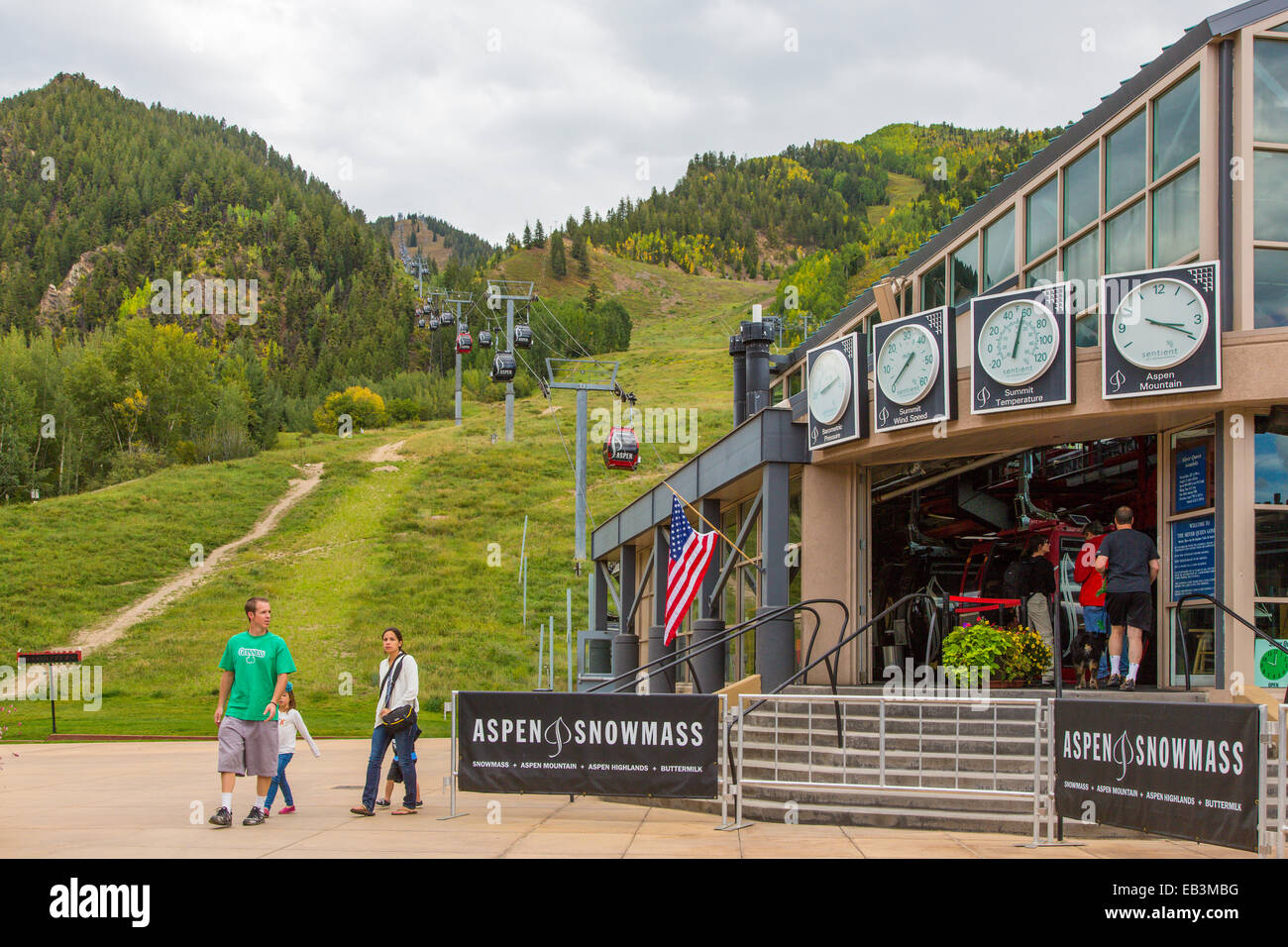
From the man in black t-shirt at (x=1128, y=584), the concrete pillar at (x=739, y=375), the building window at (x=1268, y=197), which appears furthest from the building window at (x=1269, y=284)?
the concrete pillar at (x=739, y=375)

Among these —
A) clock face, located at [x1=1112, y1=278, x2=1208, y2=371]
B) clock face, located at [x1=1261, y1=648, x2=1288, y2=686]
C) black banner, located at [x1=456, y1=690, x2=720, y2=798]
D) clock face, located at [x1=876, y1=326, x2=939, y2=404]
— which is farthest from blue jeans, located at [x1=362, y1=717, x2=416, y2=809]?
clock face, located at [x1=1261, y1=648, x2=1288, y2=686]

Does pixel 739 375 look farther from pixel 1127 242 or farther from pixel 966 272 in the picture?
pixel 1127 242

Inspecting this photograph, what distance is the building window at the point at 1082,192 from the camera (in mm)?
14500

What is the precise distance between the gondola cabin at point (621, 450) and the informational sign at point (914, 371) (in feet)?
68.3

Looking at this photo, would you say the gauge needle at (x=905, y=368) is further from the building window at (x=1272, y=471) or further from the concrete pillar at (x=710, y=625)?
the concrete pillar at (x=710, y=625)

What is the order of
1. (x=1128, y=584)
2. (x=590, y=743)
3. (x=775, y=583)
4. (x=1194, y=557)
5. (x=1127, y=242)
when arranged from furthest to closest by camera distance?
(x=775, y=583) → (x=1127, y=242) → (x=1194, y=557) → (x=1128, y=584) → (x=590, y=743)

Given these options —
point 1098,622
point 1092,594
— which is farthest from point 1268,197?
point 1098,622

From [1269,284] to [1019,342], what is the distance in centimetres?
261

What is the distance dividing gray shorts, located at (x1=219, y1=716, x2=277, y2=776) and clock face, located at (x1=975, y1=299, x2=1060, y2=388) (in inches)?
347

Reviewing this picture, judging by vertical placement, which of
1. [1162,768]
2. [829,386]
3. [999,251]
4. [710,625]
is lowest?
[710,625]

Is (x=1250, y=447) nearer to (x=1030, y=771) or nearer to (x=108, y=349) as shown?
(x=1030, y=771)

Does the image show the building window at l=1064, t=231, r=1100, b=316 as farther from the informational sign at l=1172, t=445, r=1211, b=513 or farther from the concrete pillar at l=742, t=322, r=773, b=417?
the concrete pillar at l=742, t=322, r=773, b=417

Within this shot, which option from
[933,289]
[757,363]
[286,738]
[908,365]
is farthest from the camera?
[757,363]

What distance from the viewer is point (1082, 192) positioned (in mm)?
14742
